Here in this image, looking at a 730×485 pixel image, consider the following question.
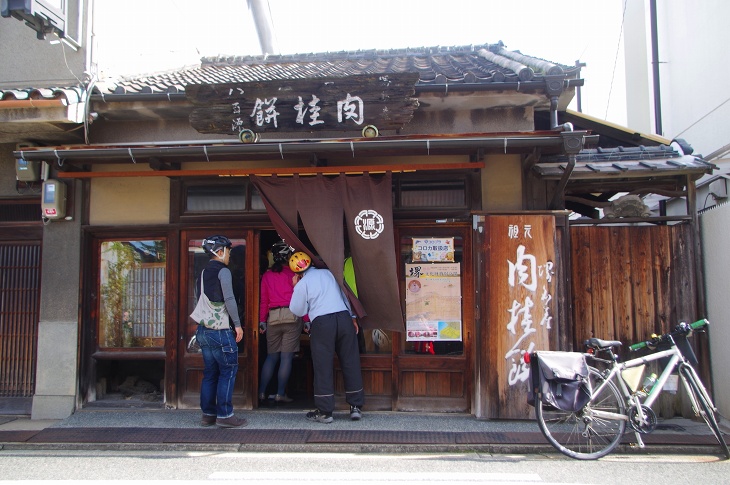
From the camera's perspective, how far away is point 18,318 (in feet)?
26.7


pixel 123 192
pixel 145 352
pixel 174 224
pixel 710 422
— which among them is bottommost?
pixel 710 422

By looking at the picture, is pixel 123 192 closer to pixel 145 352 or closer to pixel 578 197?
pixel 145 352

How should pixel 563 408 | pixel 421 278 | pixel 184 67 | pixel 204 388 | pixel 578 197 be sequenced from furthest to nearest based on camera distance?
pixel 184 67, pixel 578 197, pixel 421 278, pixel 204 388, pixel 563 408

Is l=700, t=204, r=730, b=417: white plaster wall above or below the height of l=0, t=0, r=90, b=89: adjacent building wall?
below

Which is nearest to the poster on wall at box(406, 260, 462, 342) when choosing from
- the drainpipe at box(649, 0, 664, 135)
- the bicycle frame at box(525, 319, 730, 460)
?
the bicycle frame at box(525, 319, 730, 460)

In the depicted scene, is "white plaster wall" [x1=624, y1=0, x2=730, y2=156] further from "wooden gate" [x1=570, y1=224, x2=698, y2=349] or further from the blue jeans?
the blue jeans

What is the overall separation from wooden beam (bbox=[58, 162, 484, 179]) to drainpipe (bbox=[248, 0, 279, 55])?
34.5ft

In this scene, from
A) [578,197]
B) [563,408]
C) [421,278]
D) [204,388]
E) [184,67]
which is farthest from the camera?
[184,67]

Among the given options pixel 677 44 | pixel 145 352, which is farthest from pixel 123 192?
pixel 677 44

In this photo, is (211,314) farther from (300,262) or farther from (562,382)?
(562,382)

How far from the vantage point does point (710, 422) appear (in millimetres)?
5719

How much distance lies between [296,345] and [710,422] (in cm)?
505

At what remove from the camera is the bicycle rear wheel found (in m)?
5.67

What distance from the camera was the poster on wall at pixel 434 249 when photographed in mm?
7605
